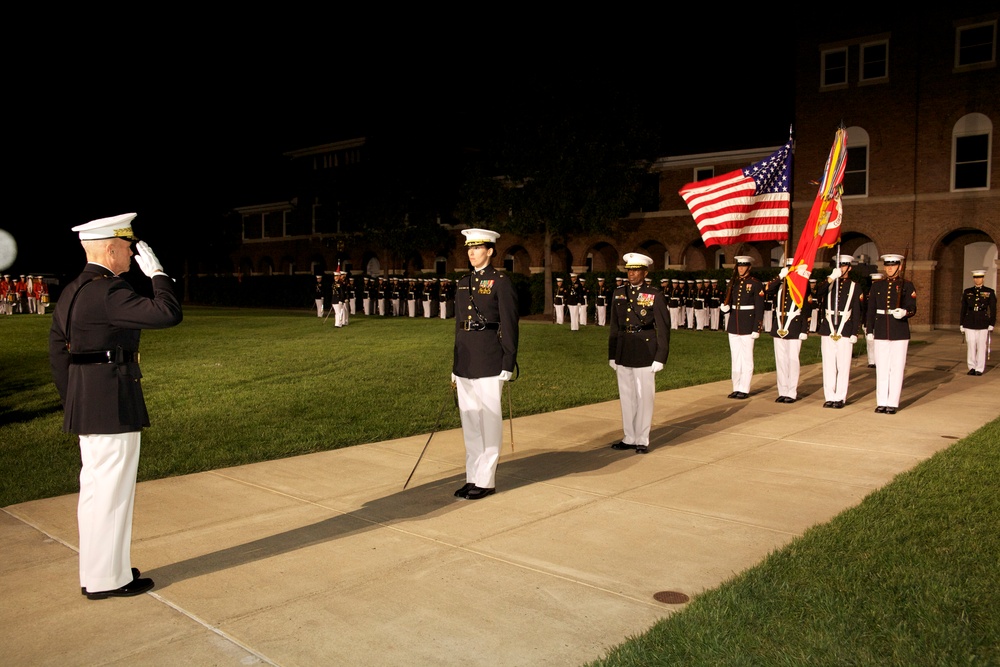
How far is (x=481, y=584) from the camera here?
481 centimetres

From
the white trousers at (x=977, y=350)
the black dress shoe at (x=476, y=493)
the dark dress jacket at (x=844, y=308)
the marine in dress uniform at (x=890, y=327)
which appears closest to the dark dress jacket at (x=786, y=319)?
the dark dress jacket at (x=844, y=308)

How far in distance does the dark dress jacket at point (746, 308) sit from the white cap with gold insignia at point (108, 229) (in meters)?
10.0

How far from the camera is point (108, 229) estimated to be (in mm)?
4695

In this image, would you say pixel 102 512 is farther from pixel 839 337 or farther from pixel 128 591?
pixel 839 337

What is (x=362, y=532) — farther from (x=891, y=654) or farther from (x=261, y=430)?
(x=261, y=430)

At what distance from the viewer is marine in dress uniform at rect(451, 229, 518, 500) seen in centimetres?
685

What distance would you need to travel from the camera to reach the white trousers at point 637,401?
8.69 m

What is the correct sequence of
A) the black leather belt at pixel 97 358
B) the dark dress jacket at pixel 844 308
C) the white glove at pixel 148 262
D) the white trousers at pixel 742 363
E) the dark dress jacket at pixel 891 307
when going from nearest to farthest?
the white glove at pixel 148 262 → the black leather belt at pixel 97 358 → the dark dress jacket at pixel 891 307 → the dark dress jacket at pixel 844 308 → the white trousers at pixel 742 363

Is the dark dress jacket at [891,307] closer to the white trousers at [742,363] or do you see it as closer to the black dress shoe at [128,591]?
the white trousers at [742,363]

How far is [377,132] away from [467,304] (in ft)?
151

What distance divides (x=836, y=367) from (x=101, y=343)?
10179 millimetres

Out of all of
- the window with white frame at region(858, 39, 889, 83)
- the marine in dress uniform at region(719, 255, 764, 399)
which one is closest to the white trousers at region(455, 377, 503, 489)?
the marine in dress uniform at region(719, 255, 764, 399)

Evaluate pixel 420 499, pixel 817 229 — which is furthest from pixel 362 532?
pixel 817 229

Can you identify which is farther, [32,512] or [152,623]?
[32,512]
